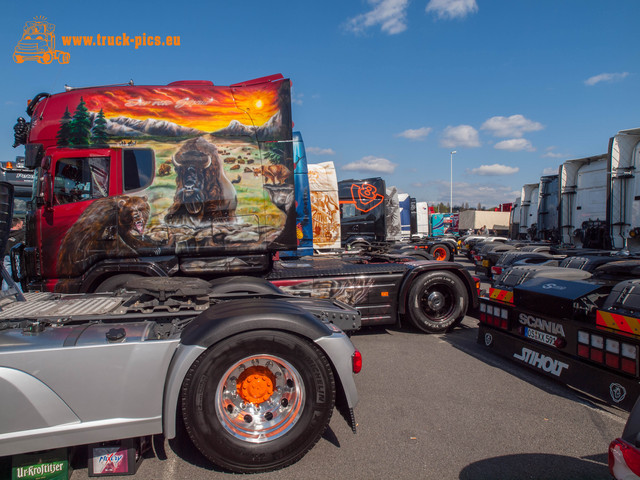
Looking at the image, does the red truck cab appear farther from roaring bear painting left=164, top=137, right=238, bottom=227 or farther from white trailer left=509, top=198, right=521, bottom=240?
white trailer left=509, top=198, right=521, bottom=240

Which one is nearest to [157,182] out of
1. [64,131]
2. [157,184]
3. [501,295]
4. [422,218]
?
[157,184]

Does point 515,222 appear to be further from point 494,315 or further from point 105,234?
point 105,234

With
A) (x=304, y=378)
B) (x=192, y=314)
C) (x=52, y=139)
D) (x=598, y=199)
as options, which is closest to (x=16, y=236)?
(x=52, y=139)

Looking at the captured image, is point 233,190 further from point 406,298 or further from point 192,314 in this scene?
point 406,298

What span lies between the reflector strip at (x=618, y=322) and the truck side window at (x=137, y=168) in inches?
202

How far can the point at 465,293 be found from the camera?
636 centimetres

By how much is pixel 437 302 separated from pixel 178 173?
417cm

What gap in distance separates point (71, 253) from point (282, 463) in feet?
12.7

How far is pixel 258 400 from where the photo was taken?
9.16 ft

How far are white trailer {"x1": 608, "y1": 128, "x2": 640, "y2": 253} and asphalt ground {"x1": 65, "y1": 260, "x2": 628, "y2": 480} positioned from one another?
7757 millimetres

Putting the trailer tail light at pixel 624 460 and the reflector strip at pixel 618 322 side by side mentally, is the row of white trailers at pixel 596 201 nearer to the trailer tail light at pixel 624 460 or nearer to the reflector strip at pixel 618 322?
the reflector strip at pixel 618 322

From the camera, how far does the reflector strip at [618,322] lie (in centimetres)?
338

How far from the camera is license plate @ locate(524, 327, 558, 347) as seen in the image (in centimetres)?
416

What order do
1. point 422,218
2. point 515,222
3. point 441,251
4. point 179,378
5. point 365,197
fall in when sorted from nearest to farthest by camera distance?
point 179,378 → point 365,197 → point 441,251 → point 515,222 → point 422,218
